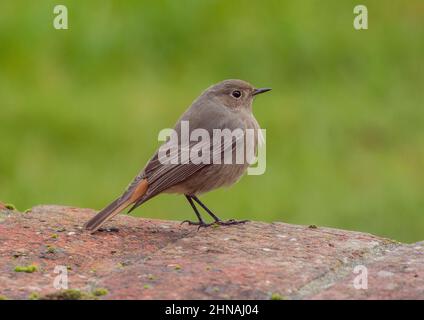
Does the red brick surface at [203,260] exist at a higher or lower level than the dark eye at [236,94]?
lower

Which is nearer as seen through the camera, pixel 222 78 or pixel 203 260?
pixel 203 260

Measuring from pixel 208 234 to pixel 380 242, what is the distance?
81cm

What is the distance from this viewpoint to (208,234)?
5.11 metres

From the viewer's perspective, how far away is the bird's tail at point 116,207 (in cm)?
515

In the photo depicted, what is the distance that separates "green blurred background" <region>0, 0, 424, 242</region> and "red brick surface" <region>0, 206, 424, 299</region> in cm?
417

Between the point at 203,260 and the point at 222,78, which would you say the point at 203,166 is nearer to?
the point at 203,260

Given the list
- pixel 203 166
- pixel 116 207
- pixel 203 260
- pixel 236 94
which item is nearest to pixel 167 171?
pixel 203 166

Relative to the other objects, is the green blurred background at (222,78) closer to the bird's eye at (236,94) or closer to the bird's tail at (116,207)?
the bird's eye at (236,94)

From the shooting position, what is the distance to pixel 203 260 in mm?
4375

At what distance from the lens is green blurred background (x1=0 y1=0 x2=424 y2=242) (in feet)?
31.5

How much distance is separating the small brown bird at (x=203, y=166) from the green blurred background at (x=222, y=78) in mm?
→ 2409

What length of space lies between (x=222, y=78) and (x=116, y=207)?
17.7 ft

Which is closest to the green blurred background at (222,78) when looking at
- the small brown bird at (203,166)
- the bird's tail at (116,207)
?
the small brown bird at (203,166)
